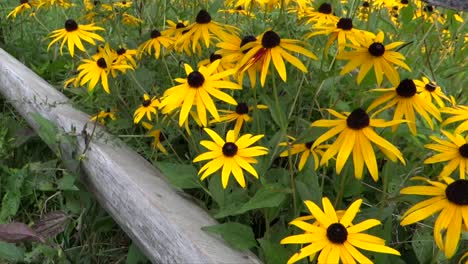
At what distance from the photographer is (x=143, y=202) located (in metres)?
1.40

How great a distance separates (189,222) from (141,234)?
0.47ft

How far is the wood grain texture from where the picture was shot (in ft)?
4.01

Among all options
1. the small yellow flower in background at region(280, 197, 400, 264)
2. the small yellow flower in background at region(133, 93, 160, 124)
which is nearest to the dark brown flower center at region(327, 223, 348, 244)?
the small yellow flower in background at region(280, 197, 400, 264)

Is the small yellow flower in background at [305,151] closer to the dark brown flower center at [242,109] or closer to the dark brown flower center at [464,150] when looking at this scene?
the dark brown flower center at [242,109]

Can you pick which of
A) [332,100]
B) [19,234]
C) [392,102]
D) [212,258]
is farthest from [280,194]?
[19,234]

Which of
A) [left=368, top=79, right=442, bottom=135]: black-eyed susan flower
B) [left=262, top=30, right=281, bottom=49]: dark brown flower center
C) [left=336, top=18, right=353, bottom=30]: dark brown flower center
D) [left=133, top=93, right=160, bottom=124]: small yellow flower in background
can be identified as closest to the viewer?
[left=368, top=79, right=442, bottom=135]: black-eyed susan flower

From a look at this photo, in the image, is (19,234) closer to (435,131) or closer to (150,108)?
(150,108)

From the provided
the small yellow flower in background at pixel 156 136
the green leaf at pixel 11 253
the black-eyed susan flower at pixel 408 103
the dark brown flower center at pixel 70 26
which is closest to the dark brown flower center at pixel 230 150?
the black-eyed susan flower at pixel 408 103

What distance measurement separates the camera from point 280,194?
1208 mm

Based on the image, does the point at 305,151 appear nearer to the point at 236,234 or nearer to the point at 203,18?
the point at 236,234

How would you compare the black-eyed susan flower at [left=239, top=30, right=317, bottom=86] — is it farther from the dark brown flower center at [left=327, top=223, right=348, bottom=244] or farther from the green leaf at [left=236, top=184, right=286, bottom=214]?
the dark brown flower center at [left=327, top=223, right=348, bottom=244]

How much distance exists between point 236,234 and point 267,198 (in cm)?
12

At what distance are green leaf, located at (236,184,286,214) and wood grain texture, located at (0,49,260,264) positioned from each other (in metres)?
0.11

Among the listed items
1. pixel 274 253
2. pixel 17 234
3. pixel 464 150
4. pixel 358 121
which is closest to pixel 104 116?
pixel 17 234
